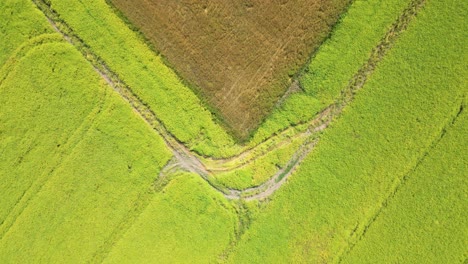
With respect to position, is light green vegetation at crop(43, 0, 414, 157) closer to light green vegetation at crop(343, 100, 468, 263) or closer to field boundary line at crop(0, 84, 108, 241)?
field boundary line at crop(0, 84, 108, 241)

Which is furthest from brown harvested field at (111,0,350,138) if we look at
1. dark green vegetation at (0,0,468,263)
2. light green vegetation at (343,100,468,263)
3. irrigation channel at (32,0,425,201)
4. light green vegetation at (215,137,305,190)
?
light green vegetation at (343,100,468,263)

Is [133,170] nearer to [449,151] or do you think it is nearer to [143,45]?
[143,45]

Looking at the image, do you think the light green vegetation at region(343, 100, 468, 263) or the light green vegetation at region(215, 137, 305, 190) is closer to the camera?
the light green vegetation at region(343, 100, 468, 263)

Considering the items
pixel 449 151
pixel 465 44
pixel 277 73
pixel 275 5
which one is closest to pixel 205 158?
pixel 277 73

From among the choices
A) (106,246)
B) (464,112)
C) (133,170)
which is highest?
(464,112)

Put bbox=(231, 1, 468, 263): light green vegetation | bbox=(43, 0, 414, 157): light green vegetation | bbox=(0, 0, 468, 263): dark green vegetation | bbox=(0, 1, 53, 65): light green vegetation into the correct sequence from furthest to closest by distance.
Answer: bbox=(0, 1, 53, 65): light green vegetation → bbox=(43, 0, 414, 157): light green vegetation → bbox=(0, 0, 468, 263): dark green vegetation → bbox=(231, 1, 468, 263): light green vegetation

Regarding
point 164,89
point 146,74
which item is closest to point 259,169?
point 164,89
